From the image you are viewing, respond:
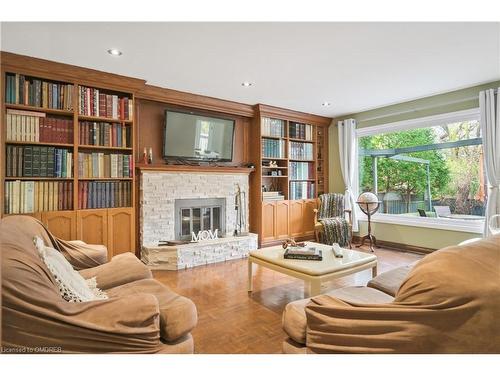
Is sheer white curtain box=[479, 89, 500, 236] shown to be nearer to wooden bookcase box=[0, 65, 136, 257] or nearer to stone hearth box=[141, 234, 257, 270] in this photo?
stone hearth box=[141, 234, 257, 270]

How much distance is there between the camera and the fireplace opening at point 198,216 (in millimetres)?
4121

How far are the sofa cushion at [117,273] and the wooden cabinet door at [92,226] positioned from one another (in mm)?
1172

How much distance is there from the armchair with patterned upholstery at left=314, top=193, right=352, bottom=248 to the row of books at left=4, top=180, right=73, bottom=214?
143 inches

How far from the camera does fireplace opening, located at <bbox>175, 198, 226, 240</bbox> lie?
4.12 m

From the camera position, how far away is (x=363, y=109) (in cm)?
505

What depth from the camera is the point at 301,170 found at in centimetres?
537

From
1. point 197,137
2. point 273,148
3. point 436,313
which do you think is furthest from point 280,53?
point 436,313

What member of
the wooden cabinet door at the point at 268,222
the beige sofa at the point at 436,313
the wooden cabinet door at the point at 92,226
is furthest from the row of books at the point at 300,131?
the beige sofa at the point at 436,313

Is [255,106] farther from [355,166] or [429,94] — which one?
[429,94]

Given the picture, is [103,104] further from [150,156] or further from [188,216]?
[188,216]

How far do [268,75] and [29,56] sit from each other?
2493 millimetres

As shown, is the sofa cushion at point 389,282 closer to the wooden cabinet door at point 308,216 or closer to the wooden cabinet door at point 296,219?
the wooden cabinet door at point 296,219

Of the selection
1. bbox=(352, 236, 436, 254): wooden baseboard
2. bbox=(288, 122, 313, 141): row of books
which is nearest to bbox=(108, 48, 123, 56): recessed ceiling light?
bbox=(288, 122, 313, 141): row of books
